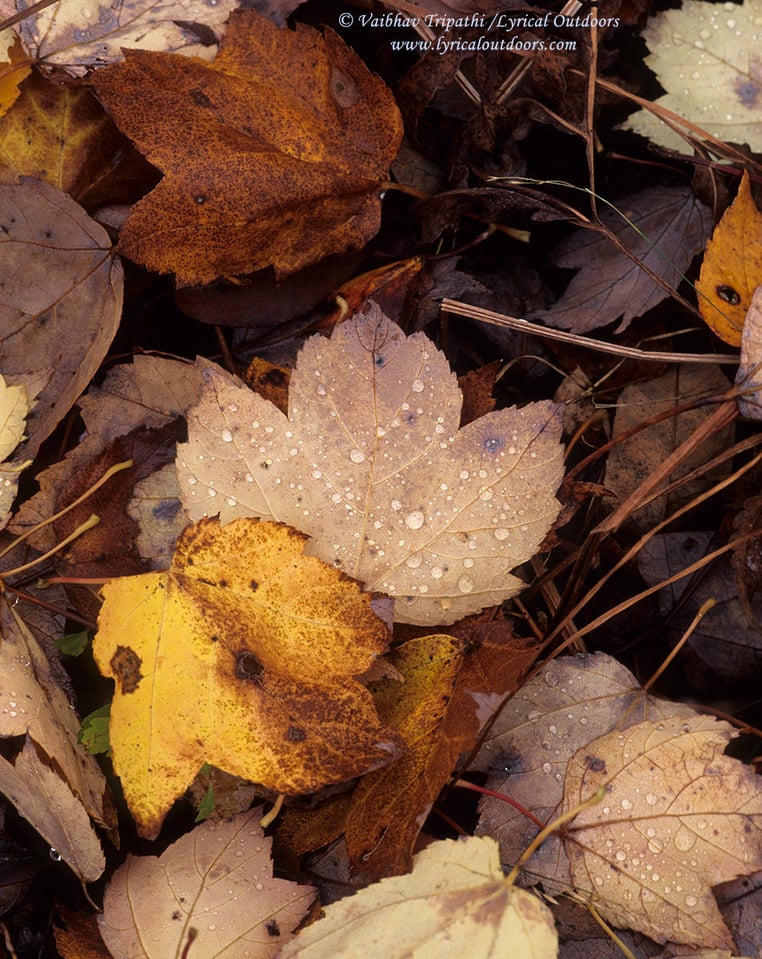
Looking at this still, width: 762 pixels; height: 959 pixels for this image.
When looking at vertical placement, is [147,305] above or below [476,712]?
above

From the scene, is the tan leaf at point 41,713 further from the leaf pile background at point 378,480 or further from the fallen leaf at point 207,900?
the fallen leaf at point 207,900

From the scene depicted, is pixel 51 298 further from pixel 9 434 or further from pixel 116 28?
pixel 116 28

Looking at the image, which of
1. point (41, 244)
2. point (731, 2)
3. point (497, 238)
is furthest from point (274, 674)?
point (731, 2)

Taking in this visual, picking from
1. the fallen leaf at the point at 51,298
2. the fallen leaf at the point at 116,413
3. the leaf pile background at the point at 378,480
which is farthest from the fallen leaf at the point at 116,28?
the fallen leaf at the point at 116,413

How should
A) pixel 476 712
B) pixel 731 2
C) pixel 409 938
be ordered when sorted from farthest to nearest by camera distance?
pixel 731 2 → pixel 476 712 → pixel 409 938

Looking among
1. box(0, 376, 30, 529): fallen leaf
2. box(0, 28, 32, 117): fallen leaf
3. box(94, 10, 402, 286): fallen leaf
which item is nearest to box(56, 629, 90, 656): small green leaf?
box(0, 376, 30, 529): fallen leaf

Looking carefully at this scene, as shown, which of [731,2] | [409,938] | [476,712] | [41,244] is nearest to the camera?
[409,938]

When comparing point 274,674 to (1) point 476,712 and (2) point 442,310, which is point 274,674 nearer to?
(1) point 476,712
